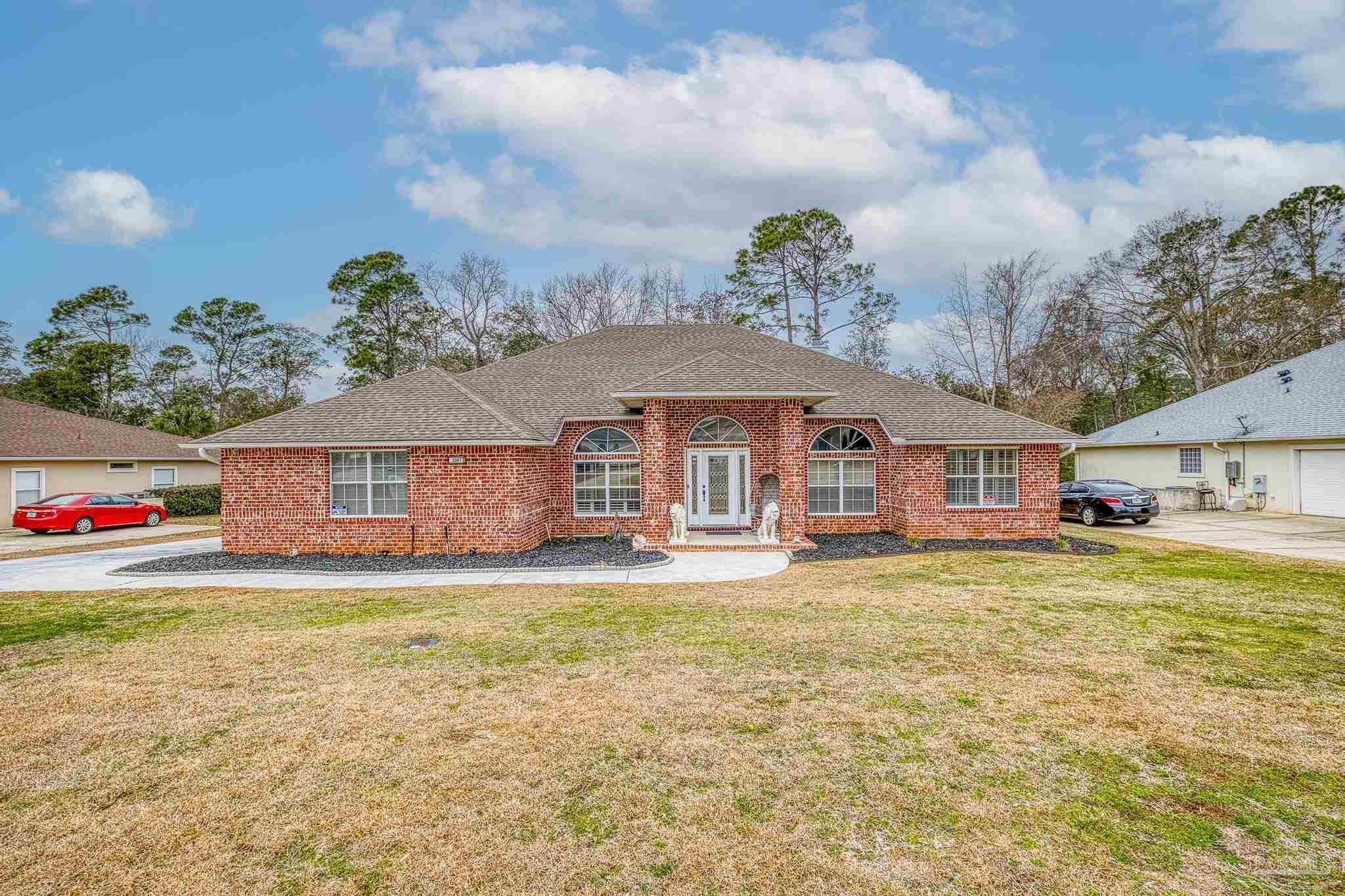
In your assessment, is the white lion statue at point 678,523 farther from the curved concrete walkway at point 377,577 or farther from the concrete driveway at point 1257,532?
the concrete driveway at point 1257,532

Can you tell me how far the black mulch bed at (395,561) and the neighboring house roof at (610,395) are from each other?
250 cm

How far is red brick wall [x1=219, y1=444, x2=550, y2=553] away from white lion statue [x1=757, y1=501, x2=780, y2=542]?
5.47 meters

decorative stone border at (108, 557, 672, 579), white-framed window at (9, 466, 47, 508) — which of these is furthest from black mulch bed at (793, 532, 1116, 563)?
white-framed window at (9, 466, 47, 508)

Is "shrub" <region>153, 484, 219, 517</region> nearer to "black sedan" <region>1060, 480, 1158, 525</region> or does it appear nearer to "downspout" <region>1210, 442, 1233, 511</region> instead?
"black sedan" <region>1060, 480, 1158, 525</region>

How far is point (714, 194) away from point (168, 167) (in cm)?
1955

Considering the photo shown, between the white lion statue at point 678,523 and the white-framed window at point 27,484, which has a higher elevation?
the white-framed window at point 27,484

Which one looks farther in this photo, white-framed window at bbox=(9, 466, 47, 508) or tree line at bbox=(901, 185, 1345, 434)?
tree line at bbox=(901, 185, 1345, 434)

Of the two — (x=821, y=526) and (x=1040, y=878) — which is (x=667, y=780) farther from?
(x=821, y=526)

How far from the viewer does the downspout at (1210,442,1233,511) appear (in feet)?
71.1

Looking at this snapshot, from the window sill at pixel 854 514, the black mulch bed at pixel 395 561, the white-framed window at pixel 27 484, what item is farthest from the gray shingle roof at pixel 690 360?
the white-framed window at pixel 27 484

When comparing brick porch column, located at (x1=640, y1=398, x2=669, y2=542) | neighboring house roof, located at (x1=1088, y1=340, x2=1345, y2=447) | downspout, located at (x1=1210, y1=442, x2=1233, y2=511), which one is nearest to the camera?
brick porch column, located at (x1=640, y1=398, x2=669, y2=542)

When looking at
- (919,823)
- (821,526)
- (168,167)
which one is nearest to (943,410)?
(821,526)

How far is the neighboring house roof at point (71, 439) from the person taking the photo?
21516mm

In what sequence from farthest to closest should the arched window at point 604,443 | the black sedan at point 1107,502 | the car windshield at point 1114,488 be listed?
the car windshield at point 1114,488 < the black sedan at point 1107,502 < the arched window at point 604,443
